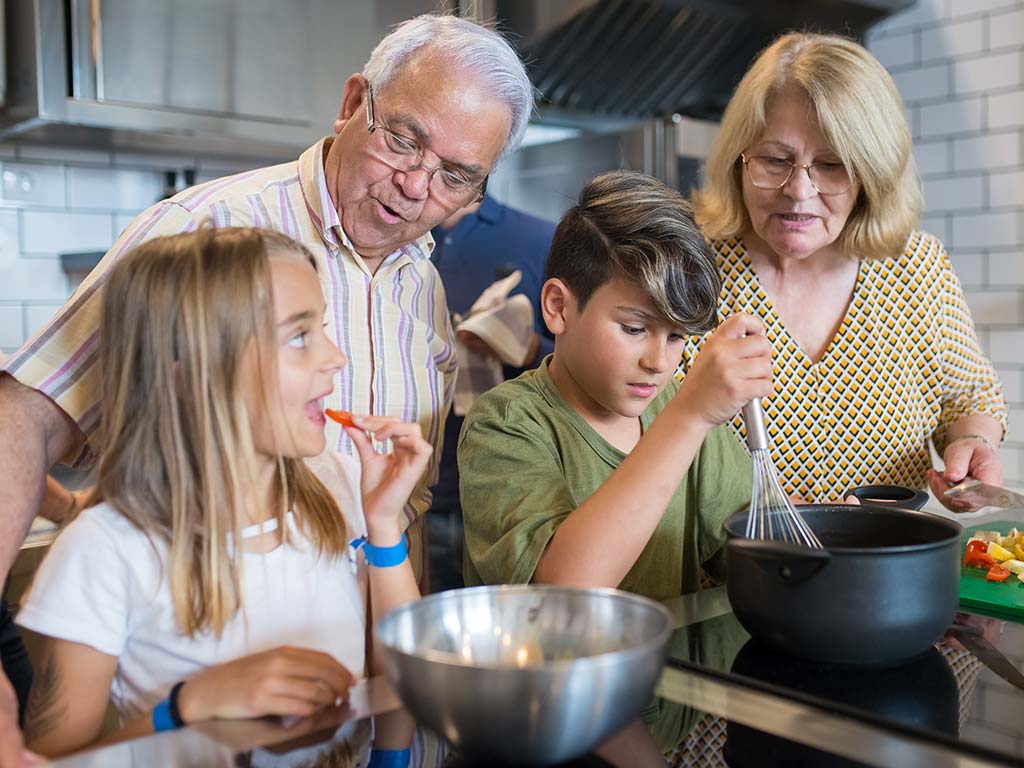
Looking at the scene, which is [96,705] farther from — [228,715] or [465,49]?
[465,49]

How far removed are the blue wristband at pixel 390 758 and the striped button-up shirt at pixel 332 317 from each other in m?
0.61

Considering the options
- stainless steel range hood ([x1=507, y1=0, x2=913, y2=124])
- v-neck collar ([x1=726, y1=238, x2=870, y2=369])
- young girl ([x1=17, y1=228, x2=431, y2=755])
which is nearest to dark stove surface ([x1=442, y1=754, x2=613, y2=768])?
young girl ([x1=17, y1=228, x2=431, y2=755])

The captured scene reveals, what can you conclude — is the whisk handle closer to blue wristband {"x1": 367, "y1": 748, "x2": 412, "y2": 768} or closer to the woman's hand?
blue wristband {"x1": 367, "y1": 748, "x2": 412, "y2": 768}

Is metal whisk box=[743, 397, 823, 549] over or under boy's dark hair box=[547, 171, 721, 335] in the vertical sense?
under

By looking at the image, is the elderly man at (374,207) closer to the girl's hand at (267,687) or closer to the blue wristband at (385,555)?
the blue wristband at (385,555)

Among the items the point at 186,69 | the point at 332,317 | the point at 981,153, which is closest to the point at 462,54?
the point at 332,317

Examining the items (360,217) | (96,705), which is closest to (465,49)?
(360,217)

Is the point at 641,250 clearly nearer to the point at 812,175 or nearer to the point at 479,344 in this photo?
the point at 812,175

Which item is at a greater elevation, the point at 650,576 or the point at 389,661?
the point at 389,661

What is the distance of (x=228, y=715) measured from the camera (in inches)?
31.0

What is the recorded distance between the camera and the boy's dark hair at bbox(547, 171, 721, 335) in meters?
1.21

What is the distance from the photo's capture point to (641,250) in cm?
122

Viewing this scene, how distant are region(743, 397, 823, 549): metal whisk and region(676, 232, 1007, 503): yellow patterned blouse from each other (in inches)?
19.3

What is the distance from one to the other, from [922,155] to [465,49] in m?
2.27
